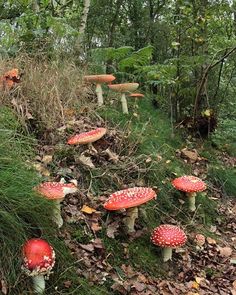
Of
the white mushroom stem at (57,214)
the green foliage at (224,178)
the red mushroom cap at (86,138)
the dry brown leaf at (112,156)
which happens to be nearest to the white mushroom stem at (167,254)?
the white mushroom stem at (57,214)

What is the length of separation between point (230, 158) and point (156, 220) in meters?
3.47

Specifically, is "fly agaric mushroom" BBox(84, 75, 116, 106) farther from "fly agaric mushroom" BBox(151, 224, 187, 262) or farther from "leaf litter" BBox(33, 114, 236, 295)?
"fly agaric mushroom" BBox(151, 224, 187, 262)

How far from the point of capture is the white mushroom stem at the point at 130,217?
4344mm

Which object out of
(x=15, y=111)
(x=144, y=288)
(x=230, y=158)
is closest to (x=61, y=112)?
(x=15, y=111)

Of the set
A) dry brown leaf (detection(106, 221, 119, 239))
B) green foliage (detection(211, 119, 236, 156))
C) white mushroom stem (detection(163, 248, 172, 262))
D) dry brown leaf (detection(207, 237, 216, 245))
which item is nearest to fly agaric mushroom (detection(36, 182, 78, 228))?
dry brown leaf (detection(106, 221, 119, 239))

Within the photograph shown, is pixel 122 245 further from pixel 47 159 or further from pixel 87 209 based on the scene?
pixel 47 159

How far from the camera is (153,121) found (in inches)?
297

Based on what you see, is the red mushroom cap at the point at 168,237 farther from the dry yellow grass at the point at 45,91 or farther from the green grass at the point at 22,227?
the dry yellow grass at the point at 45,91

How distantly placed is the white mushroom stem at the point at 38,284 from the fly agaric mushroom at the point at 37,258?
30mm

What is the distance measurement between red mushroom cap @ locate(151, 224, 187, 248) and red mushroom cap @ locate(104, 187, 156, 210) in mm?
412

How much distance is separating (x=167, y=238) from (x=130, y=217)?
17.5 inches

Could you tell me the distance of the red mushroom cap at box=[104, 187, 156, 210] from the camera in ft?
13.1

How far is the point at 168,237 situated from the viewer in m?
4.20

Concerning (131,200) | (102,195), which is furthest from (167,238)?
(102,195)
